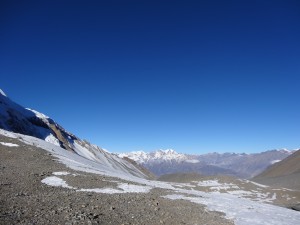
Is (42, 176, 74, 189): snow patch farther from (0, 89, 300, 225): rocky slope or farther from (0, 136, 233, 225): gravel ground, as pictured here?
(0, 136, 233, 225): gravel ground

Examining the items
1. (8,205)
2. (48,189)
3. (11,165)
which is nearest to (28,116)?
(11,165)

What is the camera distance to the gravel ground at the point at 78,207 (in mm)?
16484

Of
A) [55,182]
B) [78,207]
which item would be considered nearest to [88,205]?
[78,207]

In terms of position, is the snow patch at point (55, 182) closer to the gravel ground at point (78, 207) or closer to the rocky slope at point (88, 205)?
the rocky slope at point (88, 205)

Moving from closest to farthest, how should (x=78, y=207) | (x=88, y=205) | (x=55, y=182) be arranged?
1. (x=78, y=207)
2. (x=88, y=205)
3. (x=55, y=182)

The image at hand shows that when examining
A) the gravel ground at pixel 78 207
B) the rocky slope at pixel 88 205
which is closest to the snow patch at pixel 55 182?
the rocky slope at pixel 88 205

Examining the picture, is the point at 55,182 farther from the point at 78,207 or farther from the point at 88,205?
the point at 78,207

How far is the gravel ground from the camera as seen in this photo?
16484mm

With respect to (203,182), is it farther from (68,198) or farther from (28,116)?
(68,198)

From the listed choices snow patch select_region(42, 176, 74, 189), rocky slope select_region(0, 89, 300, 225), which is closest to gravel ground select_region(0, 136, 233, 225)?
rocky slope select_region(0, 89, 300, 225)

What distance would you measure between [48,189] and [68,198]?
4320mm

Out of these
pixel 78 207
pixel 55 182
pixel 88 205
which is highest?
pixel 55 182

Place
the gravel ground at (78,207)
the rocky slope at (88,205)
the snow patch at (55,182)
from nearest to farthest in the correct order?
the gravel ground at (78,207), the rocky slope at (88,205), the snow patch at (55,182)

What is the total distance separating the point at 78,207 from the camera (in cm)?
1930
